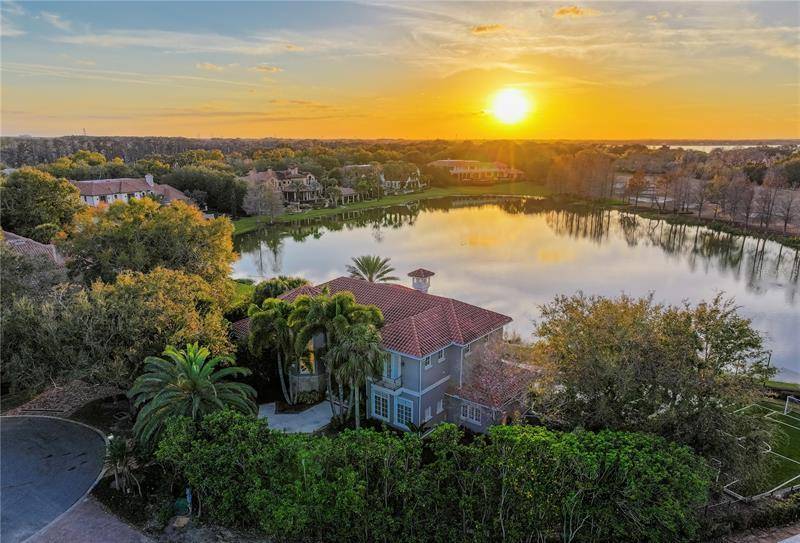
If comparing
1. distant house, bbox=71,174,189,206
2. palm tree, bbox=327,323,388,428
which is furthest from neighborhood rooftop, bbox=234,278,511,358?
distant house, bbox=71,174,189,206

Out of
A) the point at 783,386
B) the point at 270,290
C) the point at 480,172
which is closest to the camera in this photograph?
the point at 783,386

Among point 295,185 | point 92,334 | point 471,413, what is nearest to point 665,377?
point 471,413

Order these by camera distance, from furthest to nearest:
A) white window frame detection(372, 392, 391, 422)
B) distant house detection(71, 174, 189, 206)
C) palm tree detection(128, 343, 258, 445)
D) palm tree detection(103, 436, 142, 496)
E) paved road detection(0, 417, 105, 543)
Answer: distant house detection(71, 174, 189, 206) → white window frame detection(372, 392, 391, 422) → palm tree detection(128, 343, 258, 445) → palm tree detection(103, 436, 142, 496) → paved road detection(0, 417, 105, 543)

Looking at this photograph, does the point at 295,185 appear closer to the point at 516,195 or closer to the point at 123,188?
the point at 123,188

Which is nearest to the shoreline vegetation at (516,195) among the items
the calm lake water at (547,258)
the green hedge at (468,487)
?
the calm lake water at (547,258)

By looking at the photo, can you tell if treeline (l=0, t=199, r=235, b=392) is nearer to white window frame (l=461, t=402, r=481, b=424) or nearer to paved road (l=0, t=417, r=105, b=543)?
paved road (l=0, t=417, r=105, b=543)

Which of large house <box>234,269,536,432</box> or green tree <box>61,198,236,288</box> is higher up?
green tree <box>61,198,236,288</box>

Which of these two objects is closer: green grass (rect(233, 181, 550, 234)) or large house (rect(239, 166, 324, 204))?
green grass (rect(233, 181, 550, 234))

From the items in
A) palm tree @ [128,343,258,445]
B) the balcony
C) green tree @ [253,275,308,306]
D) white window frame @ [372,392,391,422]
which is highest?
green tree @ [253,275,308,306]
